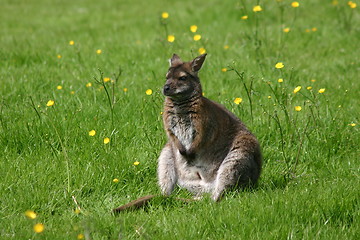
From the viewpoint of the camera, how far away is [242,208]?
4.54 meters

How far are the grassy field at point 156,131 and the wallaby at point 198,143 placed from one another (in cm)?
18

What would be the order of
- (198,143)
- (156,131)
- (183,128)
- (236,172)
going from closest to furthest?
(236,172) → (198,143) → (183,128) → (156,131)

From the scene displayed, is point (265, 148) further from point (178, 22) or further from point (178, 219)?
point (178, 22)

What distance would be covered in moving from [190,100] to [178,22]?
20.2 ft

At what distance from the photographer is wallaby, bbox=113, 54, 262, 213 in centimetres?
509

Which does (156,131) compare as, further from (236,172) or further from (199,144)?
(236,172)

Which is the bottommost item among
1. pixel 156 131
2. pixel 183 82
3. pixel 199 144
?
pixel 156 131

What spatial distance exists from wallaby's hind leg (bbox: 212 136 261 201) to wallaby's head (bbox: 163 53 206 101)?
2.21 ft

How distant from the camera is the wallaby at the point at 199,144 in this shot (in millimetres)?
5094

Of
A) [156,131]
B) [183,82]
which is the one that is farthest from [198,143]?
[156,131]

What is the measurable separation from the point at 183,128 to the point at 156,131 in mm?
934

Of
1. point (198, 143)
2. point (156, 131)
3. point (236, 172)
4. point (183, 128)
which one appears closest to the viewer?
point (236, 172)

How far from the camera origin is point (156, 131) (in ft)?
20.6

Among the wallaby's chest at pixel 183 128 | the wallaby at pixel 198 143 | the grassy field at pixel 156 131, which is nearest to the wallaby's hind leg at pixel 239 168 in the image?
the wallaby at pixel 198 143
